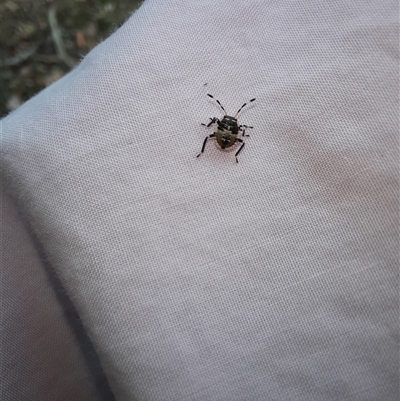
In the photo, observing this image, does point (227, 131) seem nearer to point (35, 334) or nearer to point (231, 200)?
point (231, 200)

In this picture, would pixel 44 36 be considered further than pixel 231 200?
Yes

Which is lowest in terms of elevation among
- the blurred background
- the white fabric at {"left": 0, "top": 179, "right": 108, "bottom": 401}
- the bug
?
the white fabric at {"left": 0, "top": 179, "right": 108, "bottom": 401}

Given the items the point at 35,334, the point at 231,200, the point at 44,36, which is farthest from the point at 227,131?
the point at 44,36

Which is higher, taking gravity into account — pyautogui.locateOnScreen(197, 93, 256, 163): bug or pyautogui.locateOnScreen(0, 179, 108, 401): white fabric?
pyautogui.locateOnScreen(197, 93, 256, 163): bug

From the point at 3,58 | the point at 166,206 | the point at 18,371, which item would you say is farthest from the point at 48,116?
the point at 3,58

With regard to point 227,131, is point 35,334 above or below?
below

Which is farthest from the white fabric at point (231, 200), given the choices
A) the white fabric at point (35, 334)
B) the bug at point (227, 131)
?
the white fabric at point (35, 334)

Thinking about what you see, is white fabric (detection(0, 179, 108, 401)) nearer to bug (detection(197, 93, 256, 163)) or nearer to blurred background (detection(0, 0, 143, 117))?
bug (detection(197, 93, 256, 163))

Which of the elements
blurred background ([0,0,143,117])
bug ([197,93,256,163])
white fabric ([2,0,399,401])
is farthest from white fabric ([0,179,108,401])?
blurred background ([0,0,143,117])
